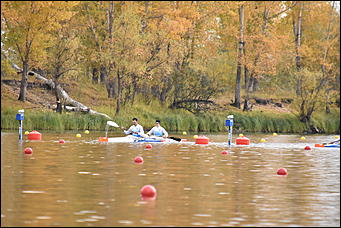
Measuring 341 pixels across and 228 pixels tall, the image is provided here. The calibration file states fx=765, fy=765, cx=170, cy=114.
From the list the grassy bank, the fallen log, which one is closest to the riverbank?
the grassy bank

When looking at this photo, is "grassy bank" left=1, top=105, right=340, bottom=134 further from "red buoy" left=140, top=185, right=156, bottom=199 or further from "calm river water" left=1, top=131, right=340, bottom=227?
"red buoy" left=140, top=185, right=156, bottom=199

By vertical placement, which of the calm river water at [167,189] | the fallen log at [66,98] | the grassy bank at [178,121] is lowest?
the calm river water at [167,189]

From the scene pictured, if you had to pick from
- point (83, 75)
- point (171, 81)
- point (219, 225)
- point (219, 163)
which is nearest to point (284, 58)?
point (171, 81)

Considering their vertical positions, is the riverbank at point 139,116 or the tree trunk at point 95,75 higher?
the tree trunk at point 95,75

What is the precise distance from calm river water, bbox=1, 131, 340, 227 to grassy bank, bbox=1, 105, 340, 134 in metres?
16.5

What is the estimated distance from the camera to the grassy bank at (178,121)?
154ft

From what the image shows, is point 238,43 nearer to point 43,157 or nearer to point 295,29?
point 295,29

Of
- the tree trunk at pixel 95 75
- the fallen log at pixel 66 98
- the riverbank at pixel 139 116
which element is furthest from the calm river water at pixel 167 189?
the tree trunk at pixel 95 75

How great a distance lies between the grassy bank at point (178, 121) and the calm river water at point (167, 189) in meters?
16.5

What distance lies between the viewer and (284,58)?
219ft

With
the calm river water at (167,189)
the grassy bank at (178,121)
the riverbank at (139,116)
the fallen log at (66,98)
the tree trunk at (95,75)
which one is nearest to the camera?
the calm river water at (167,189)

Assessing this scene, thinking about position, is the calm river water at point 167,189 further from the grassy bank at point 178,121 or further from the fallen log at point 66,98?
the fallen log at point 66,98

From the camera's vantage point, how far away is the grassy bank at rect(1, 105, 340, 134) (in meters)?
47.0

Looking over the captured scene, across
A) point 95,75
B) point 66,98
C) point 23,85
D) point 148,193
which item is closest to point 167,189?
point 148,193
